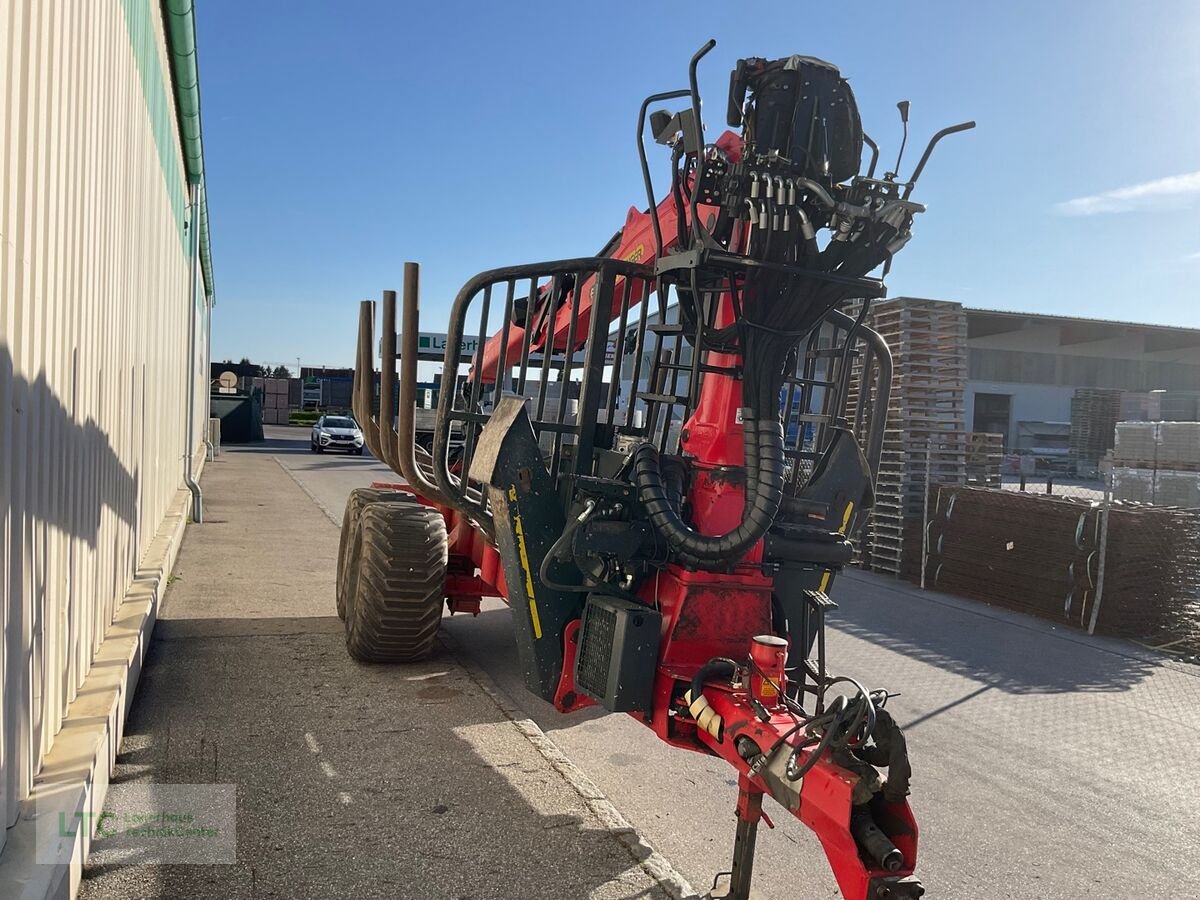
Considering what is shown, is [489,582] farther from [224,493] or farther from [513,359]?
[224,493]

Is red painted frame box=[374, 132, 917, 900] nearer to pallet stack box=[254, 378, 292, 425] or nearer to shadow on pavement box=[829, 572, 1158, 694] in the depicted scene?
shadow on pavement box=[829, 572, 1158, 694]

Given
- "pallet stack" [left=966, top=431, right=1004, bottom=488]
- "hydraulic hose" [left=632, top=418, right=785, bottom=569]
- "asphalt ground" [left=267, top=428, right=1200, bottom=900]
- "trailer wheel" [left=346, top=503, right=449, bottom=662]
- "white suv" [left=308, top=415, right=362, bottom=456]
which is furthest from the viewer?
"white suv" [left=308, top=415, right=362, bottom=456]

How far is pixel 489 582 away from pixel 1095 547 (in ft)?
21.8

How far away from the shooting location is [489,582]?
243 inches

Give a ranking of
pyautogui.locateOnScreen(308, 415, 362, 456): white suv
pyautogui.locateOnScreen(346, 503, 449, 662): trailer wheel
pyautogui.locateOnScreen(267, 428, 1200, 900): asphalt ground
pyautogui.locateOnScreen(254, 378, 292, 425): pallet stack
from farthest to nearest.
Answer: pyautogui.locateOnScreen(254, 378, 292, 425): pallet stack < pyautogui.locateOnScreen(308, 415, 362, 456): white suv < pyautogui.locateOnScreen(346, 503, 449, 662): trailer wheel < pyautogui.locateOnScreen(267, 428, 1200, 900): asphalt ground

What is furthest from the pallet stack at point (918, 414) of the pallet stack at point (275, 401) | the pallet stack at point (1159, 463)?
the pallet stack at point (275, 401)

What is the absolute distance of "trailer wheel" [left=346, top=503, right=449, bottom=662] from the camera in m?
5.98

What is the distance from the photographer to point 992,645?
333 inches

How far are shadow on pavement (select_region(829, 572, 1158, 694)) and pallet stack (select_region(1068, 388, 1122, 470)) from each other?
2735 cm

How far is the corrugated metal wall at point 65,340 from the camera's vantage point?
2.88 m

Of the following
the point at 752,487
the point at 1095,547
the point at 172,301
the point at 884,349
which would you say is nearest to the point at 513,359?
the point at 884,349

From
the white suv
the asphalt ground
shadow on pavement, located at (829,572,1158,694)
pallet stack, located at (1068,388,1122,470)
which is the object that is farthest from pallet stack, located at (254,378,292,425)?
the asphalt ground

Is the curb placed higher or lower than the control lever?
lower

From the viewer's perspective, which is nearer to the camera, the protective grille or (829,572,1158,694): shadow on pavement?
the protective grille
